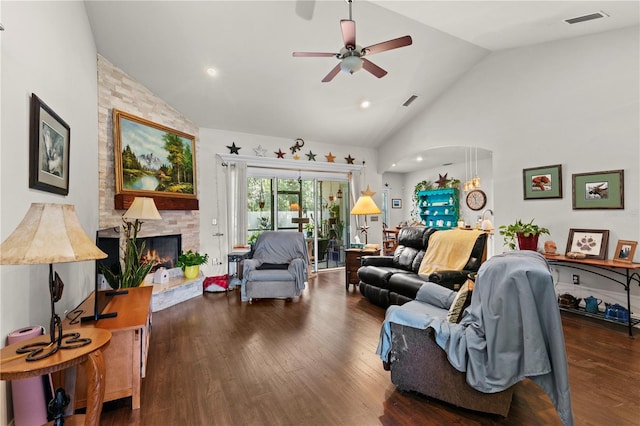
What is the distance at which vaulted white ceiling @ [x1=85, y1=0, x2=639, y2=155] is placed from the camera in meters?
3.28

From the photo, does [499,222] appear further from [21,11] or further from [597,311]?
[21,11]

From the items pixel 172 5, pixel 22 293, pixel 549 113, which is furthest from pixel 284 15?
pixel 549 113

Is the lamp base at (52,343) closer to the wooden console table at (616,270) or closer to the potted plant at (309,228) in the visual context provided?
the wooden console table at (616,270)

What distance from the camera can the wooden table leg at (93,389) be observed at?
140cm

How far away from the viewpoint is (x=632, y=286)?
3514mm

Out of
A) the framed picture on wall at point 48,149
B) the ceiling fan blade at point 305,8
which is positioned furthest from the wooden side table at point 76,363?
the ceiling fan blade at point 305,8

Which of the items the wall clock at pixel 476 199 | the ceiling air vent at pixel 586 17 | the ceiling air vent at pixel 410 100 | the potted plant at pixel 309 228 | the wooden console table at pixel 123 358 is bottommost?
the wooden console table at pixel 123 358

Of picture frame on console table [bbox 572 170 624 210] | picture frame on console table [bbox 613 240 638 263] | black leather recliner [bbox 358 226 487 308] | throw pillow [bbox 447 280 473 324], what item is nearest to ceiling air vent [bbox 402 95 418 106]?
black leather recliner [bbox 358 226 487 308]

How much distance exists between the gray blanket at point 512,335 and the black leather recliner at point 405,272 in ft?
4.90

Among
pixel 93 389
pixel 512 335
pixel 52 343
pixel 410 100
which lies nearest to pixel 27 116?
pixel 52 343

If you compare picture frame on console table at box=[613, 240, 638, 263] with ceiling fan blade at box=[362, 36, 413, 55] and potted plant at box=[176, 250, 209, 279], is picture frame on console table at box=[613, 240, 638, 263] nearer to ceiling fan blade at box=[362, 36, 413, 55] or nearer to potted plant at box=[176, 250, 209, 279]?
ceiling fan blade at box=[362, 36, 413, 55]

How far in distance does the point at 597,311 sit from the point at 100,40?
22.8ft

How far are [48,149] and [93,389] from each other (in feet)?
5.33

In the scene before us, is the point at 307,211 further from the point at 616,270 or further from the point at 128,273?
the point at 616,270
